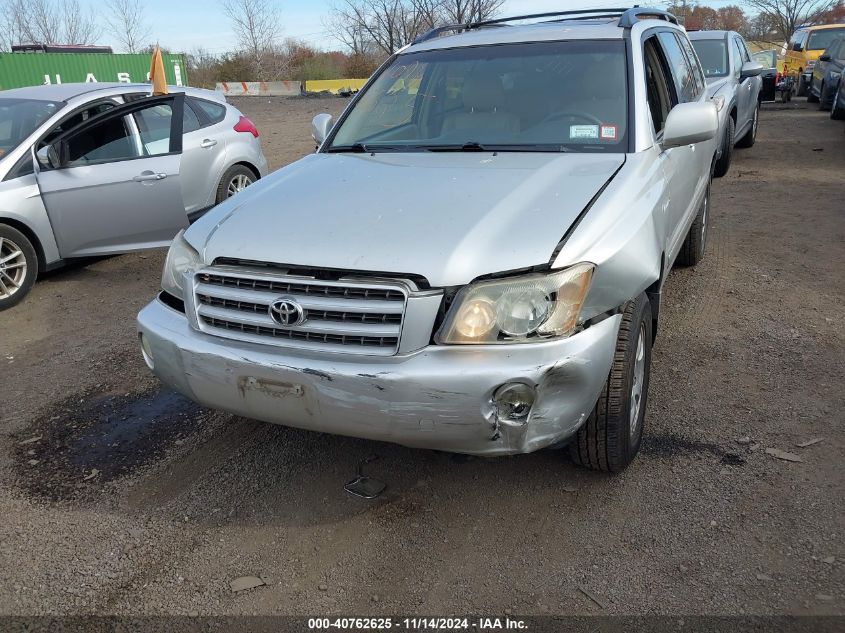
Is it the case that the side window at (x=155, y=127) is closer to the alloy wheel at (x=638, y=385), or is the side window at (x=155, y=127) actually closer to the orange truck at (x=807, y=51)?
the alloy wheel at (x=638, y=385)

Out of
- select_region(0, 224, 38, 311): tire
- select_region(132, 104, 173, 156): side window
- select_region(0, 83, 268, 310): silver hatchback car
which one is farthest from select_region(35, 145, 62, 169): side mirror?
select_region(132, 104, 173, 156): side window

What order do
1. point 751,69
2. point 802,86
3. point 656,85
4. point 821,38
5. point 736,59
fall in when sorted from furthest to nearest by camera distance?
point 802,86
point 821,38
point 736,59
point 751,69
point 656,85

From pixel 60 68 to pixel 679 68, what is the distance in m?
27.4

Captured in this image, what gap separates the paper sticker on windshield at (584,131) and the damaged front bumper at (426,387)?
1.20 meters

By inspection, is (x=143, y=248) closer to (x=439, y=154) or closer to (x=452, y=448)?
(x=439, y=154)

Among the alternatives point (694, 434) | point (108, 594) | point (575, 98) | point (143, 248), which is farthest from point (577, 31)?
point (143, 248)

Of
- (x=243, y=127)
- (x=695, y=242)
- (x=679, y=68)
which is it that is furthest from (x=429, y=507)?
(x=243, y=127)

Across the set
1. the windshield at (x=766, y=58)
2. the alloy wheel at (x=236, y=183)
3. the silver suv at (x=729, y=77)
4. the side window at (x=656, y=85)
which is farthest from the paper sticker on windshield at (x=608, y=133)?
the windshield at (x=766, y=58)

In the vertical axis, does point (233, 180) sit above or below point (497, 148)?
below

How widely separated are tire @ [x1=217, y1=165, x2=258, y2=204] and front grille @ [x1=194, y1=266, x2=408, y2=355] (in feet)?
15.0

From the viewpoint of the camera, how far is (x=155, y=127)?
21.3 feet

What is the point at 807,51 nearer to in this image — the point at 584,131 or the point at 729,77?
the point at 729,77

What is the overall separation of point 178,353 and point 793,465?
2.62m

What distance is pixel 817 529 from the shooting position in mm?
2691
